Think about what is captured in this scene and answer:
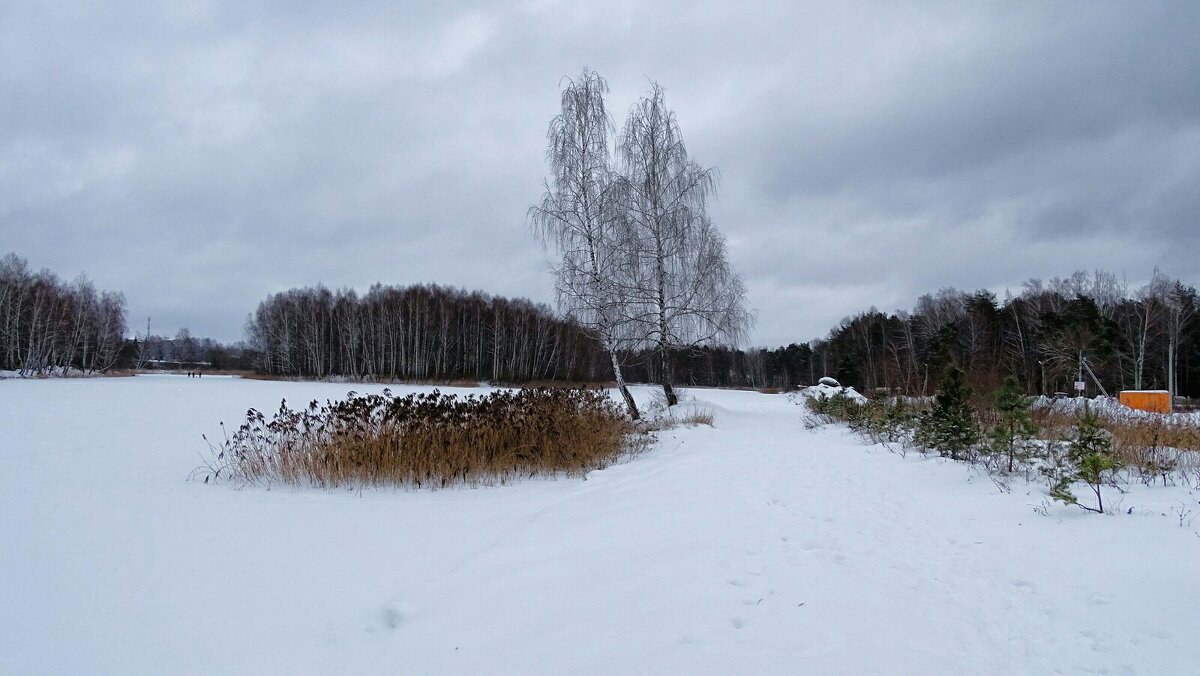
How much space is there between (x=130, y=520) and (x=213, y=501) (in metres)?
0.77

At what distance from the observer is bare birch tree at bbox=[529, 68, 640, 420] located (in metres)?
13.0

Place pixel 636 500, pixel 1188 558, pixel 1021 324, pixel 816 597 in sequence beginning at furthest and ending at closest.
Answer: pixel 1021 324 → pixel 636 500 → pixel 1188 558 → pixel 816 597

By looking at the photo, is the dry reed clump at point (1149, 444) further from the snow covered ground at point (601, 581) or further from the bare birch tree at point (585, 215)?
the bare birch tree at point (585, 215)

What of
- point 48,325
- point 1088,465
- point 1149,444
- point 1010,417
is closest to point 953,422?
point 1010,417

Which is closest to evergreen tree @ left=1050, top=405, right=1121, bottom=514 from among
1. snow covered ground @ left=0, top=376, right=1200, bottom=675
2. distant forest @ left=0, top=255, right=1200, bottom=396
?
snow covered ground @ left=0, top=376, right=1200, bottom=675

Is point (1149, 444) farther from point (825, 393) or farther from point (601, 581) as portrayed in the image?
point (825, 393)

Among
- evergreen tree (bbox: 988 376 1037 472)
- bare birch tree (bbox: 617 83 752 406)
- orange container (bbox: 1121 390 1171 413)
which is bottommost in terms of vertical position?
orange container (bbox: 1121 390 1171 413)

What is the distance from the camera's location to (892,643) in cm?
206

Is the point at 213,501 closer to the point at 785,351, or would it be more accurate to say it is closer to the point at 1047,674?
the point at 1047,674

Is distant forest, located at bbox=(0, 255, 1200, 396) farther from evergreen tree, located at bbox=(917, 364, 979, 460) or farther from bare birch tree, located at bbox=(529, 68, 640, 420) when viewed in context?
evergreen tree, located at bbox=(917, 364, 979, 460)

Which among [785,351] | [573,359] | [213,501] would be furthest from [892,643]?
[785,351]

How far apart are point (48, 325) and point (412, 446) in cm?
4690

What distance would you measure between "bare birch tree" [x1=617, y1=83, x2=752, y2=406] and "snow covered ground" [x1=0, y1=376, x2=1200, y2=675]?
31.8 feet

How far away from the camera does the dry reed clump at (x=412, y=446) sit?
5.48 metres
